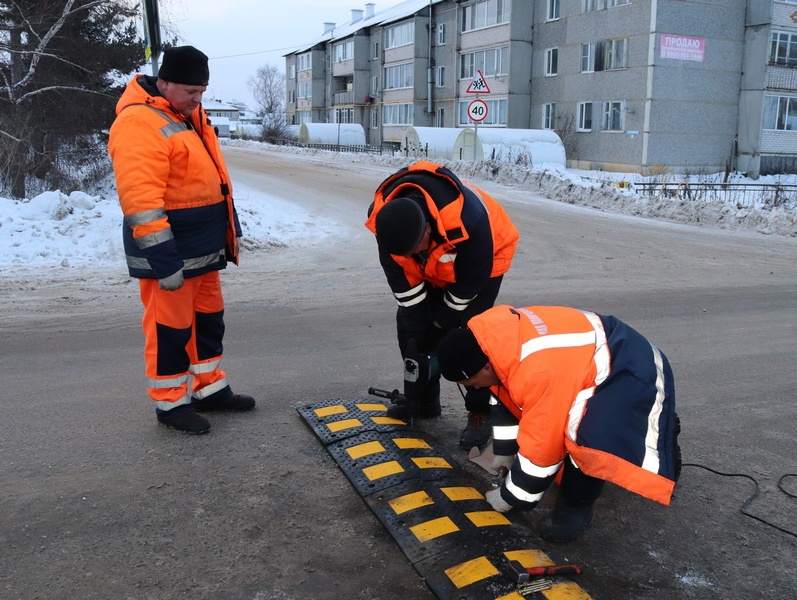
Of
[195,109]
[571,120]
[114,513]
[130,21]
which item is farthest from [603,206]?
[571,120]

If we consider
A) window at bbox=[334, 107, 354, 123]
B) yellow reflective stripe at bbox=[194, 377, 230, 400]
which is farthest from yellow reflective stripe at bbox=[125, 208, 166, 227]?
window at bbox=[334, 107, 354, 123]

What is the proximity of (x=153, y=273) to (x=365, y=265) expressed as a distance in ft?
18.6

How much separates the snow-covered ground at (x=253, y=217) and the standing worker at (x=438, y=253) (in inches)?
237

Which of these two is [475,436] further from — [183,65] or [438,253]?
[183,65]

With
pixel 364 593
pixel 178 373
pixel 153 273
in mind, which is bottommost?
pixel 364 593

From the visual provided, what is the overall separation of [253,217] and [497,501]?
893cm

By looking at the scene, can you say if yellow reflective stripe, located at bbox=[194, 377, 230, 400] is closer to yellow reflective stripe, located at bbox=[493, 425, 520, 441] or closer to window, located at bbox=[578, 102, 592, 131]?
yellow reflective stripe, located at bbox=[493, 425, 520, 441]

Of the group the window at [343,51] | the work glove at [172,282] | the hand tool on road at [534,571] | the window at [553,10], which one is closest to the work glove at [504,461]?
the hand tool on road at [534,571]

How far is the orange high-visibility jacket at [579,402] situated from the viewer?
2.94 m

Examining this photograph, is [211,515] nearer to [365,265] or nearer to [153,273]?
[153,273]

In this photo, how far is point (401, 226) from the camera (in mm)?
3412

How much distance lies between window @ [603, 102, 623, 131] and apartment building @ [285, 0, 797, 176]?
0.15 feet

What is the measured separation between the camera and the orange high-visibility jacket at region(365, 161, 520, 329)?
12.0ft

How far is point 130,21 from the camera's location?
51.9ft
